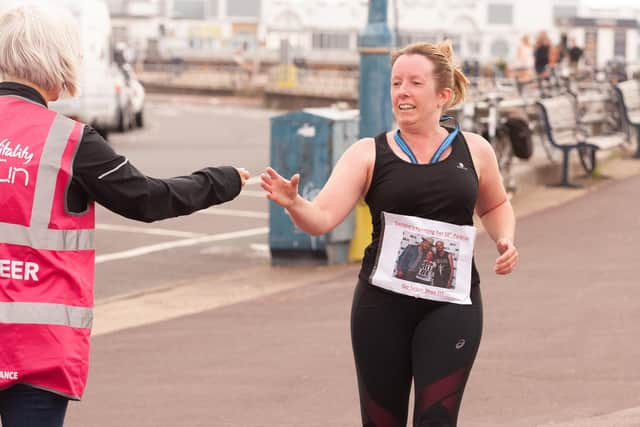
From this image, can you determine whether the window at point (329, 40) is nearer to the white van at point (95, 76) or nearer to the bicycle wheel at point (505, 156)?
the white van at point (95, 76)

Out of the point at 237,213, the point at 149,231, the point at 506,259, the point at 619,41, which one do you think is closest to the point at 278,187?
the point at 506,259

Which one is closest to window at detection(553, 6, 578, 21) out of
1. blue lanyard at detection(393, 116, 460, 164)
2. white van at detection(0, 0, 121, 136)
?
white van at detection(0, 0, 121, 136)

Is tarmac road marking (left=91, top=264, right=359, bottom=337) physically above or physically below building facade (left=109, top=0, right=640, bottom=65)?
below

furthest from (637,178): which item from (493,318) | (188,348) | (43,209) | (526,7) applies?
(526,7)

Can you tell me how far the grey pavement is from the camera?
23.7ft

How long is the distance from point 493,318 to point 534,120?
381 inches

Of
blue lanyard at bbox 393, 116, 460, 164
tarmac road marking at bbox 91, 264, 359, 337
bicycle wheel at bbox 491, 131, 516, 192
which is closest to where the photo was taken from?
blue lanyard at bbox 393, 116, 460, 164

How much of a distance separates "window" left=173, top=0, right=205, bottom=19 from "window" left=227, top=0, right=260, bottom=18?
325 centimetres

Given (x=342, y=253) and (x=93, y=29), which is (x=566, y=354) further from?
(x=93, y=29)

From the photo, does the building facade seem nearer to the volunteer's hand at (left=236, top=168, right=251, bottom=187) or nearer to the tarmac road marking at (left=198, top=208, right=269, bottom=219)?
the tarmac road marking at (left=198, top=208, right=269, bottom=219)

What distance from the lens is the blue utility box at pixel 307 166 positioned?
485 inches

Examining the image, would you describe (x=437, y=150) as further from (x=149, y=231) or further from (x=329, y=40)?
(x=329, y=40)

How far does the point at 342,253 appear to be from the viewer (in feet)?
40.8

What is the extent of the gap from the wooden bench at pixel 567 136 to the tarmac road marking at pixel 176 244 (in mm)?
3718
